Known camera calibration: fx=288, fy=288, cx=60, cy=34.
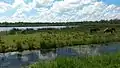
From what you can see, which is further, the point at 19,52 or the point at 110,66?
the point at 19,52

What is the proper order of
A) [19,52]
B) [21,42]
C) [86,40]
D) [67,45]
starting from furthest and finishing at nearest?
[86,40] < [67,45] < [21,42] < [19,52]

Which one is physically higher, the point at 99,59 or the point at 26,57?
the point at 99,59

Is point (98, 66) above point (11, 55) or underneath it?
above

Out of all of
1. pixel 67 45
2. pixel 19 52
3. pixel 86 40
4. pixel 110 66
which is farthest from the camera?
pixel 86 40

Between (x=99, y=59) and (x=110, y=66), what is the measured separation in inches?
122

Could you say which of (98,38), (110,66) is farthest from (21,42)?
(110,66)

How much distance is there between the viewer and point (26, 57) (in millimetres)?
40031

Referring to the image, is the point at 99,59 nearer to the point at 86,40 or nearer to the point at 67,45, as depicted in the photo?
the point at 67,45

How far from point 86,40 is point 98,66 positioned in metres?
35.0

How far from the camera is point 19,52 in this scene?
43750mm

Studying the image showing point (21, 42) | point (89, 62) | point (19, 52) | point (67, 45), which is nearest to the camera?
point (89, 62)

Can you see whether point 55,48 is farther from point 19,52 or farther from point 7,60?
point 7,60

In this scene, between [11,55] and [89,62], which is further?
[11,55]

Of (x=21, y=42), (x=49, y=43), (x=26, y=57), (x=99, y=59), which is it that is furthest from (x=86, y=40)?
→ (x=99, y=59)
